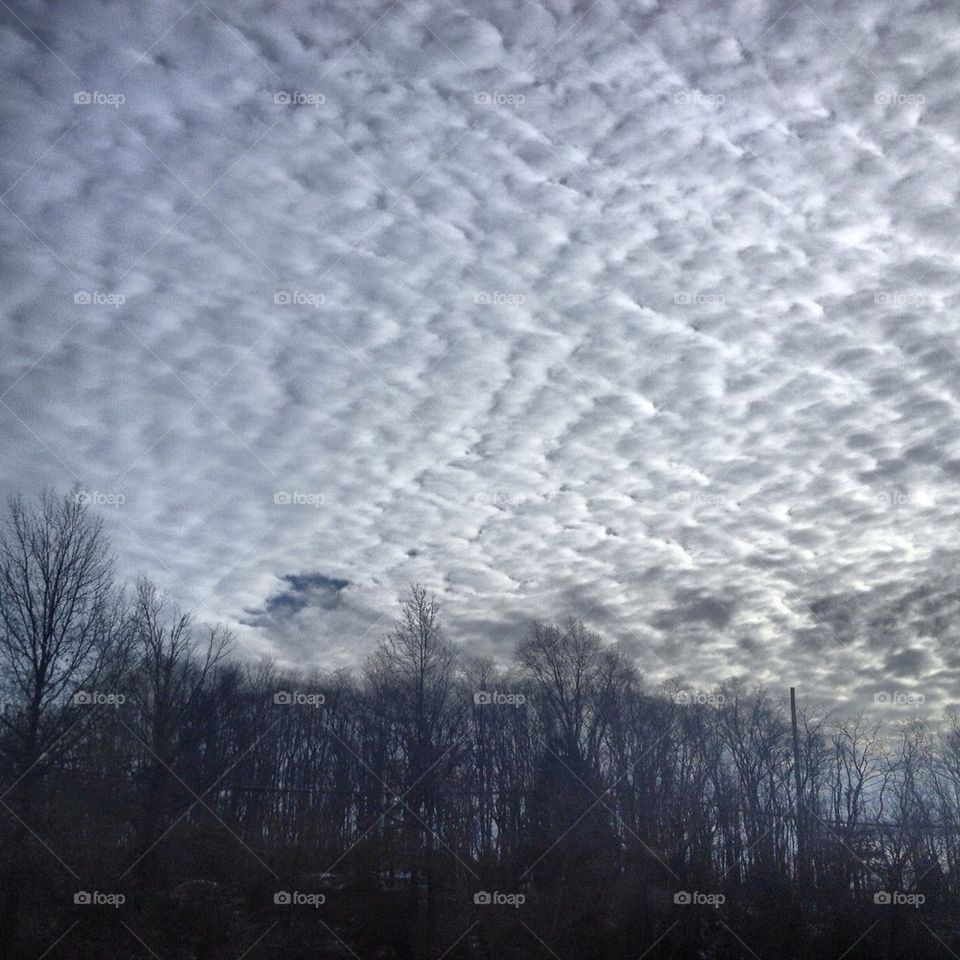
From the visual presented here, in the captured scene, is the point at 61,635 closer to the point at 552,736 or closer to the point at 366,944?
the point at 366,944

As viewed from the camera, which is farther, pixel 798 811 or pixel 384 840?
pixel 798 811

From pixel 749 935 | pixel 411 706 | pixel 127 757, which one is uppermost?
pixel 411 706

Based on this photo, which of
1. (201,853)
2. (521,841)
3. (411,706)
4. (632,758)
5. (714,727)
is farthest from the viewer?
(714,727)

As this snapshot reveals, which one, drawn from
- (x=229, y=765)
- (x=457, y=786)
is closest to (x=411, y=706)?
(x=457, y=786)

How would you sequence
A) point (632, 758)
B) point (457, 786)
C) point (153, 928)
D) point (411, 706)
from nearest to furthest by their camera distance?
point (153, 928) < point (457, 786) < point (411, 706) < point (632, 758)

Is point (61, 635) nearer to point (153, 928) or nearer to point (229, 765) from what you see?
point (153, 928)

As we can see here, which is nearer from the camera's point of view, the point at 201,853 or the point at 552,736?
the point at 201,853

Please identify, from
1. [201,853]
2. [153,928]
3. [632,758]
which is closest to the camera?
[153,928]

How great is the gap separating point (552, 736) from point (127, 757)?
78.4 ft

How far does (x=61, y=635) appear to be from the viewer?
32.5 meters

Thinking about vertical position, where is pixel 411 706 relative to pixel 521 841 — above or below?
above

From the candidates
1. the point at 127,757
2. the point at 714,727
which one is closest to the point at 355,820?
the point at 127,757

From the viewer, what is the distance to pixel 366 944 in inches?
1330

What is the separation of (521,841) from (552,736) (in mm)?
12723
